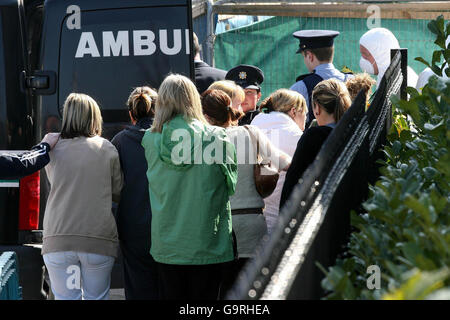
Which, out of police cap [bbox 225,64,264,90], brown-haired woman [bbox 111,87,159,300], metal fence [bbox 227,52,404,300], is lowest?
brown-haired woman [bbox 111,87,159,300]

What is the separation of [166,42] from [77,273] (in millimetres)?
1545

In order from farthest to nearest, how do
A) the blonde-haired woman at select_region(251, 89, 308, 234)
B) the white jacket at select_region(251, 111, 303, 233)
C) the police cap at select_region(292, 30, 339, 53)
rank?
the police cap at select_region(292, 30, 339, 53) → the white jacket at select_region(251, 111, 303, 233) → the blonde-haired woman at select_region(251, 89, 308, 234)

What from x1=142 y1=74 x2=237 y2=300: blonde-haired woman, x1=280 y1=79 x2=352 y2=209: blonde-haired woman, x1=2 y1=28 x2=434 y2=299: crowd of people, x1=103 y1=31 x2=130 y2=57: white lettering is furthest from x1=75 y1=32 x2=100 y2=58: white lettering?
x1=280 y1=79 x2=352 y2=209: blonde-haired woman

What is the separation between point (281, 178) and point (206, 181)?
971mm

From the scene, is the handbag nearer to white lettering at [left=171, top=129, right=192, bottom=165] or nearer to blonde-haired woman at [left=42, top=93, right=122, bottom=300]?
white lettering at [left=171, top=129, right=192, bottom=165]

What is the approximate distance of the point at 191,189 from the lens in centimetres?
409

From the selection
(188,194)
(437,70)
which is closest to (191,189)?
(188,194)

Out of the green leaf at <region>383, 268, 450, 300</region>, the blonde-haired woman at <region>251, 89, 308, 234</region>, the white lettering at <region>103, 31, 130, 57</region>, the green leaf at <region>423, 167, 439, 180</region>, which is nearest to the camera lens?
the green leaf at <region>383, 268, 450, 300</region>

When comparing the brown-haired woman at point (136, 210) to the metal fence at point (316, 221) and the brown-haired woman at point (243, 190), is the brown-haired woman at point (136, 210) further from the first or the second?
the metal fence at point (316, 221)

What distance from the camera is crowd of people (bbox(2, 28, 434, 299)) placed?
13.4 ft

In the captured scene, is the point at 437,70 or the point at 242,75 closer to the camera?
the point at 437,70

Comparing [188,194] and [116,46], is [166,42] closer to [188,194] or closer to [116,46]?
[116,46]

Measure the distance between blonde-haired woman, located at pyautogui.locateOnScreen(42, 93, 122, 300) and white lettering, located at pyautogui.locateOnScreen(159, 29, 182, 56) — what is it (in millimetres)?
758

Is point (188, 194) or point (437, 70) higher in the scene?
point (437, 70)
